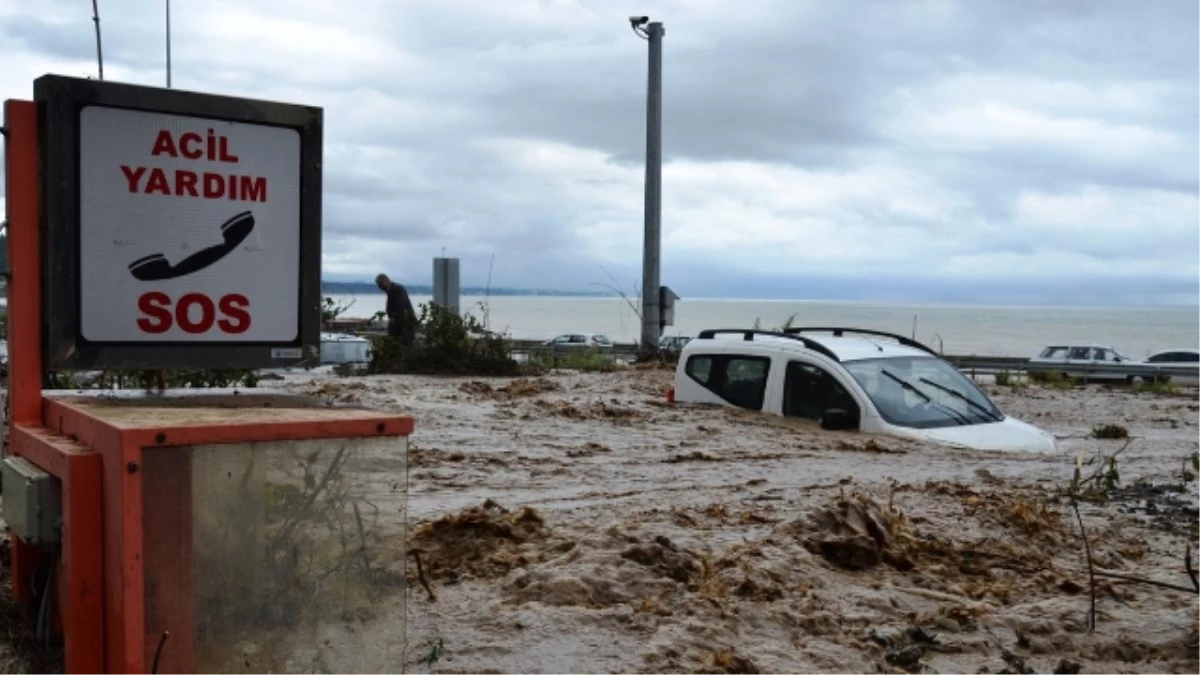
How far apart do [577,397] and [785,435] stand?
4187 millimetres

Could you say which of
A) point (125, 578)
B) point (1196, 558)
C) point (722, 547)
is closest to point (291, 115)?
point (125, 578)

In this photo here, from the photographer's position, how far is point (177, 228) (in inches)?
161

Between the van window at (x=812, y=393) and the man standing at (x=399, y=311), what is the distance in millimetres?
9640

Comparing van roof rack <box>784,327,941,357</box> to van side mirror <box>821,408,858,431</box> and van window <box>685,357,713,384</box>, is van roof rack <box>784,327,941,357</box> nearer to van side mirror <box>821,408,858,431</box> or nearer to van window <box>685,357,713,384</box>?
van window <box>685,357,713,384</box>

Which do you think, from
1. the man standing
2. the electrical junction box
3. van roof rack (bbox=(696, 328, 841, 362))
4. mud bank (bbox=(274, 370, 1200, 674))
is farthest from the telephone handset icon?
the man standing

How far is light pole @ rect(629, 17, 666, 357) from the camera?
22.0 m

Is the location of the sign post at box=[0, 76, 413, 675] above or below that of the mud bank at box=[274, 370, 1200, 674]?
above

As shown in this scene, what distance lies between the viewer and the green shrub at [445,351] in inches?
762

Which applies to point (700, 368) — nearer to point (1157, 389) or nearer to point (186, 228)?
point (186, 228)

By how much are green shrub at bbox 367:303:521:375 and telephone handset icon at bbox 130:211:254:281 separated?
49.0 ft

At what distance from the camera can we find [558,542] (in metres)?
6.01

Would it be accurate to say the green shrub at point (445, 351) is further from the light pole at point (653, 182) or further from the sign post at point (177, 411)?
the sign post at point (177, 411)

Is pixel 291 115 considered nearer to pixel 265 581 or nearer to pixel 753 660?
pixel 265 581

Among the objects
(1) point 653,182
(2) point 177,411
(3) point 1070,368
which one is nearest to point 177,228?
(2) point 177,411
